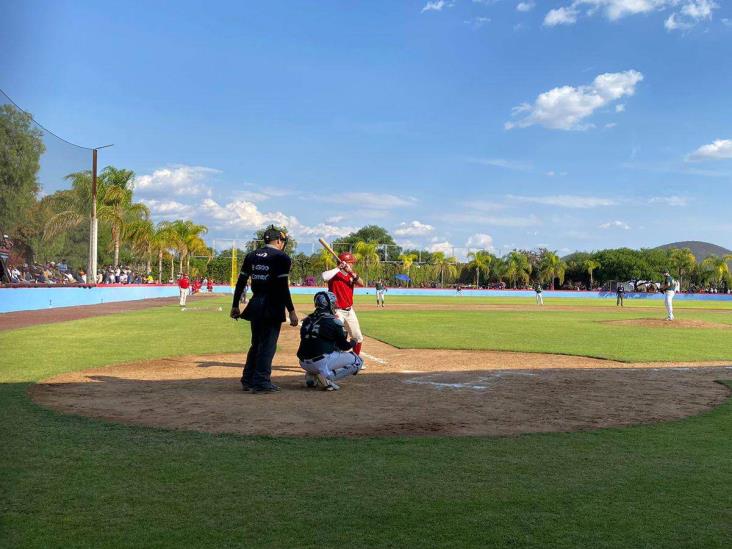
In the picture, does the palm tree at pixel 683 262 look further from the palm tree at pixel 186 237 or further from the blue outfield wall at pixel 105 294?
the palm tree at pixel 186 237

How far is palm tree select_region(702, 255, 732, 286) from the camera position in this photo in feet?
292

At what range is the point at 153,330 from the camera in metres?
18.5

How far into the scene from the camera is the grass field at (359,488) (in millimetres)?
3570

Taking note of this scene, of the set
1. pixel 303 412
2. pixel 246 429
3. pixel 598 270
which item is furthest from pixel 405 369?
pixel 598 270

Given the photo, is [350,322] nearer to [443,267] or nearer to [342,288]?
[342,288]

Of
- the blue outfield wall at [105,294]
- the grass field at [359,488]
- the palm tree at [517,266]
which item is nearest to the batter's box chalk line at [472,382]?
the grass field at [359,488]

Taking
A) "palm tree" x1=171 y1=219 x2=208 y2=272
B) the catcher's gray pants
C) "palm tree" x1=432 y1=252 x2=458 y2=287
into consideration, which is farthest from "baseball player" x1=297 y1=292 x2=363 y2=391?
"palm tree" x1=432 y1=252 x2=458 y2=287

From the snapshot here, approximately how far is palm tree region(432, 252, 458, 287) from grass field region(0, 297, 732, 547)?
274ft

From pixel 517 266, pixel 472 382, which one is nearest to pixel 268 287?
pixel 472 382

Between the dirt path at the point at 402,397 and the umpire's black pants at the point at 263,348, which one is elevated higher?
the umpire's black pants at the point at 263,348

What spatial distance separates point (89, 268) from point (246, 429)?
2446cm

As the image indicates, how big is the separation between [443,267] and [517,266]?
38.8 feet

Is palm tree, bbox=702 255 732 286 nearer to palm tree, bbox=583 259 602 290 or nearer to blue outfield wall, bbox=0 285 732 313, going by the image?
blue outfield wall, bbox=0 285 732 313

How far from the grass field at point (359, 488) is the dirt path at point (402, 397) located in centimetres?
52
